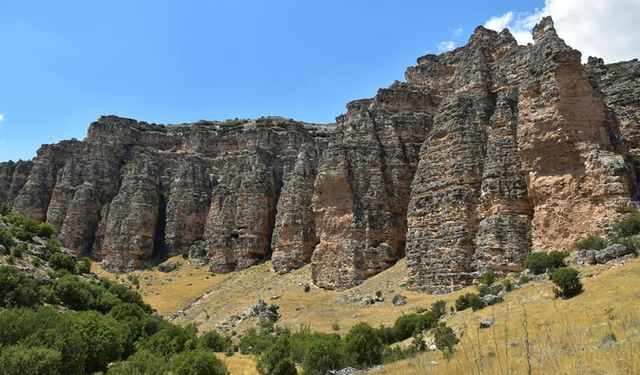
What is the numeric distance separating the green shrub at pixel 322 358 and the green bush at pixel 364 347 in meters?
0.51

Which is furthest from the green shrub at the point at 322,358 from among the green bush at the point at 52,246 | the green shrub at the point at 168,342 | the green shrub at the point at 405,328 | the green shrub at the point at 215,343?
the green bush at the point at 52,246

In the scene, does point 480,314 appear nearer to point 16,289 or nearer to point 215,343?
point 215,343

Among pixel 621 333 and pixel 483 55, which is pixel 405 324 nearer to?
pixel 621 333

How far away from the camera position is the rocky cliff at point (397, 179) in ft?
115

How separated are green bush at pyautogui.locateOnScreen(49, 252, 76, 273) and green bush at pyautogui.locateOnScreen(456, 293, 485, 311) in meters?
22.9

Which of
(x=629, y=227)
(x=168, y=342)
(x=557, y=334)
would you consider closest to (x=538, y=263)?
(x=629, y=227)

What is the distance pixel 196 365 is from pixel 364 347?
24.5ft

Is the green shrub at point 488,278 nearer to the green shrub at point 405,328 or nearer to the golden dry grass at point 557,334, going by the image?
the golden dry grass at point 557,334

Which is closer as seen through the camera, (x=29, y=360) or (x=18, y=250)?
(x=29, y=360)

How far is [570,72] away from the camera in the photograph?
35.6 meters

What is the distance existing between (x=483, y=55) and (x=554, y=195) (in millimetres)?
16618

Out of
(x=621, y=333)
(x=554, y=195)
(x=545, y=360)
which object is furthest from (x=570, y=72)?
(x=545, y=360)

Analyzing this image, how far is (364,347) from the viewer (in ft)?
75.9

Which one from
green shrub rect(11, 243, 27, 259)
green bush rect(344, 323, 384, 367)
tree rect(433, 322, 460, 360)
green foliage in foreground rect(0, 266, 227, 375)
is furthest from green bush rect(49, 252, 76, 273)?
tree rect(433, 322, 460, 360)
